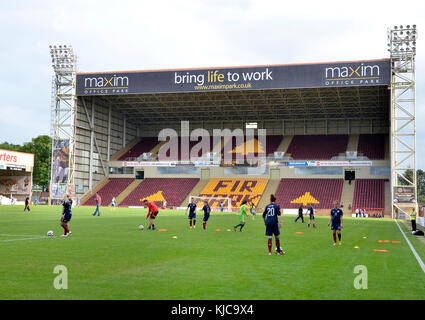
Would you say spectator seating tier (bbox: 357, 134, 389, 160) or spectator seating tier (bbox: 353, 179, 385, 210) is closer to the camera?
spectator seating tier (bbox: 353, 179, 385, 210)

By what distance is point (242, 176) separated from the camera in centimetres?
7250

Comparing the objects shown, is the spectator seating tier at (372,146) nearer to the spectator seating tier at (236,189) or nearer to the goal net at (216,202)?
the spectator seating tier at (236,189)

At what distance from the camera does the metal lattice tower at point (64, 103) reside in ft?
212

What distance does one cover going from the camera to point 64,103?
66.3 m

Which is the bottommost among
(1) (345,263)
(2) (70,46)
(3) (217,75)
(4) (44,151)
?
(1) (345,263)

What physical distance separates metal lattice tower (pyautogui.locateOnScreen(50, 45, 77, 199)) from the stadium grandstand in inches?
35.2

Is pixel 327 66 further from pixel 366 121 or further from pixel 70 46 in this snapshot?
pixel 70 46

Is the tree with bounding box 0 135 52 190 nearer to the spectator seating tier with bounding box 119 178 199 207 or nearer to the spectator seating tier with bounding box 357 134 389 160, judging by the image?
the spectator seating tier with bounding box 119 178 199 207

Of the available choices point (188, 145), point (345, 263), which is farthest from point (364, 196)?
point (345, 263)

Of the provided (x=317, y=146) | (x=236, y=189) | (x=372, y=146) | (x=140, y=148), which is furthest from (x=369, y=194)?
(x=140, y=148)

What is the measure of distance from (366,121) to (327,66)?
2581 centimetres

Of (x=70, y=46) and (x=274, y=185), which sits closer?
(x=70, y=46)

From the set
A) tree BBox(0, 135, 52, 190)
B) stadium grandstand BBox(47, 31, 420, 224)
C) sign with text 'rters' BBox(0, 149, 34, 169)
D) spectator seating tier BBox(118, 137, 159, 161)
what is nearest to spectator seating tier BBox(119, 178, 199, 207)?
stadium grandstand BBox(47, 31, 420, 224)

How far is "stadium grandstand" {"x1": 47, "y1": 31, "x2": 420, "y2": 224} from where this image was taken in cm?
5928
